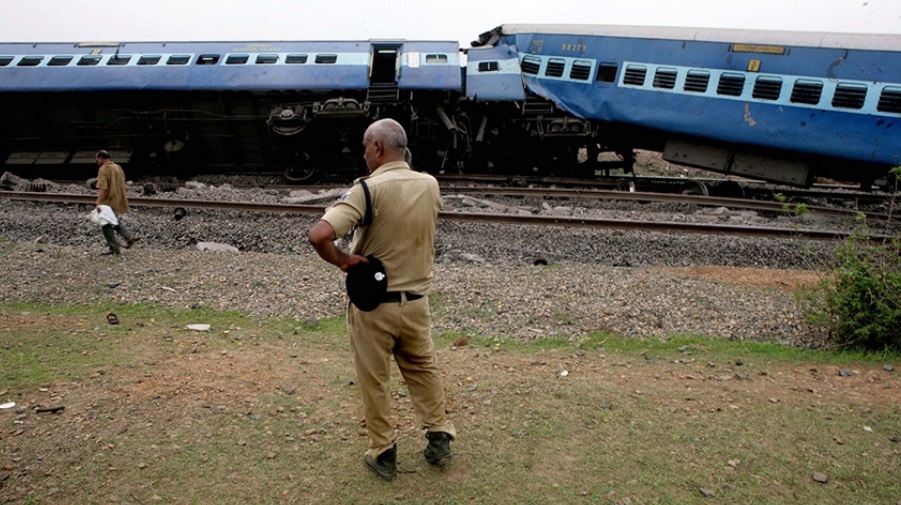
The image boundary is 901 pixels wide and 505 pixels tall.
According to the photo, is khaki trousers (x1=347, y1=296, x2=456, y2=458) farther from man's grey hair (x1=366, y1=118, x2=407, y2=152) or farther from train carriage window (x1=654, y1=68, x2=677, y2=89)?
train carriage window (x1=654, y1=68, x2=677, y2=89)

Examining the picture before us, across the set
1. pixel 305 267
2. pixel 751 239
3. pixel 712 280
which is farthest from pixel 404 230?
pixel 751 239

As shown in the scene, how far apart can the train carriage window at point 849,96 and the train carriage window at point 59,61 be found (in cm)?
1709

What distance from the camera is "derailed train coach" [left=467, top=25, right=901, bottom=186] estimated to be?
1210 centimetres

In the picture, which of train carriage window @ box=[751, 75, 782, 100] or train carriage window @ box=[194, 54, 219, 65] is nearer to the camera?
train carriage window @ box=[751, 75, 782, 100]

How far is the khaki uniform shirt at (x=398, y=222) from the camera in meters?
3.14

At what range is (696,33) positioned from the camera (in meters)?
13.5

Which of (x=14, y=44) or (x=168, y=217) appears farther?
(x=14, y=44)

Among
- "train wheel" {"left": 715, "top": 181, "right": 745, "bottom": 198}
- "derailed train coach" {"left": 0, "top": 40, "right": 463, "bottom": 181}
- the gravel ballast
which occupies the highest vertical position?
"derailed train coach" {"left": 0, "top": 40, "right": 463, "bottom": 181}

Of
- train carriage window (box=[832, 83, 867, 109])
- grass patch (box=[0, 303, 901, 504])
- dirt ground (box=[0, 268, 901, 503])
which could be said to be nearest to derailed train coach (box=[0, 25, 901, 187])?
train carriage window (box=[832, 83, 867, 109])

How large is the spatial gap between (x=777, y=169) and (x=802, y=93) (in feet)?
5.98

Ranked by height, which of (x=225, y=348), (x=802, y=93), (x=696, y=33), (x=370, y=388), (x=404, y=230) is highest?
(x=696, y=33)

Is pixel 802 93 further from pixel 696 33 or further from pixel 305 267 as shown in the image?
pixel 305 267

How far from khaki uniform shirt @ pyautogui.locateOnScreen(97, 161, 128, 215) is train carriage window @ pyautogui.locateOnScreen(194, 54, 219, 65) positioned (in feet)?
24.2

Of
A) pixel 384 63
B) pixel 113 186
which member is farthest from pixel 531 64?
pixel 113 186
